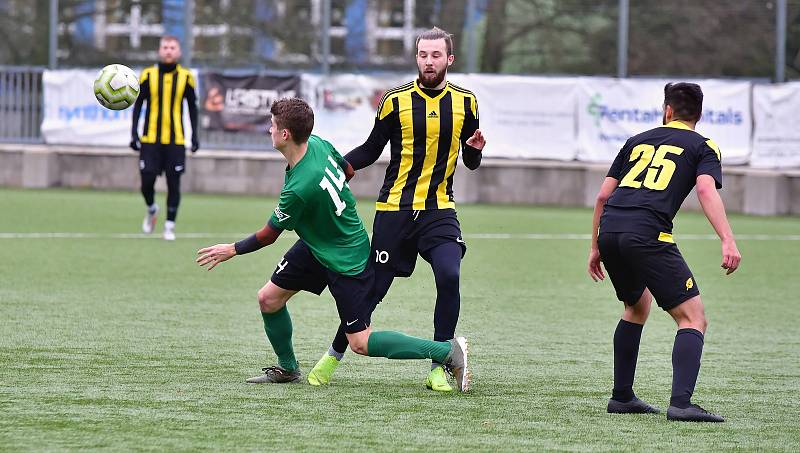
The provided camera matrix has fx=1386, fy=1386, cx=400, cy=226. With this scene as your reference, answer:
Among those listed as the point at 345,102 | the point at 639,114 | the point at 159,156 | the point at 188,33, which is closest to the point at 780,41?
the point at 639,114

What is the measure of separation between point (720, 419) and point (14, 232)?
10969mm

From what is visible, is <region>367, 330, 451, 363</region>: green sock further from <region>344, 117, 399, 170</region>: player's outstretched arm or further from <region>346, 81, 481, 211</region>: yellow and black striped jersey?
<region>344, 117, 399, 170</region>: player's outstretched arm

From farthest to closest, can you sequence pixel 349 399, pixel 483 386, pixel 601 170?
pixel 601 170 < pixel 483 386 < pixel 349 399

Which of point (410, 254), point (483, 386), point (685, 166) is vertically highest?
point (685, 166)

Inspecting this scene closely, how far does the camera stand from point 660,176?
6316mm

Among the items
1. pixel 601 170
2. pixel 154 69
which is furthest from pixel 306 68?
pixel 154 69

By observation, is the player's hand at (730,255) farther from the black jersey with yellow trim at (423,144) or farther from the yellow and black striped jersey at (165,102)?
the yellow and black striped jersey at (165,102)

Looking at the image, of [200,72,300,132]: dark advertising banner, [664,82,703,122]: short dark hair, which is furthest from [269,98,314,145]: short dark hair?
[200,72,300,132]: dark advertising banner

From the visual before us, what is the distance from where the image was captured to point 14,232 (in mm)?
15539

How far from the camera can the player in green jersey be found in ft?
21.9

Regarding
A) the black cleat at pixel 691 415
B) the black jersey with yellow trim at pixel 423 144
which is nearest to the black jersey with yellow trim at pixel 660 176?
the black cleat at pixel 691 415

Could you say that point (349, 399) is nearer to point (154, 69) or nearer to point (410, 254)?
point (410, 254)

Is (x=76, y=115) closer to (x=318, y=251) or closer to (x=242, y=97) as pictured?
(x=242, y=97)

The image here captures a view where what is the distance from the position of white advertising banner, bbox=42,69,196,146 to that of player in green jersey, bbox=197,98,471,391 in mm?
15379
